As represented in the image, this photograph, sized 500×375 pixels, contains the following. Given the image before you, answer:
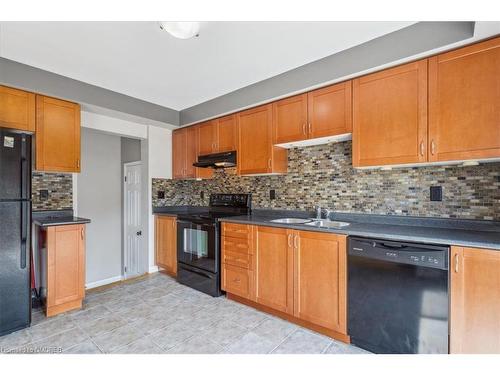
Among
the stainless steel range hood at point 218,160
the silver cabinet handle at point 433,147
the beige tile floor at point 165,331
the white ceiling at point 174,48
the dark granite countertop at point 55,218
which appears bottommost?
the beige tile floor at point 165,331

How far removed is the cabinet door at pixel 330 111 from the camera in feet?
7.47

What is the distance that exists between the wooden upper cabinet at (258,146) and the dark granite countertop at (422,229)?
689mm

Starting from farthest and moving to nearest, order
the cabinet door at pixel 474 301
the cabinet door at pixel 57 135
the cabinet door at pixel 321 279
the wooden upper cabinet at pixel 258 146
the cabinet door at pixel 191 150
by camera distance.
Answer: the cabinet door at pixel 191 150
the wooden upper cabinet at pixel 258 146
the cabinet door at pixel 57 135
the cabinet door at pixel 321 279
the cabinet door at pixel 474 301

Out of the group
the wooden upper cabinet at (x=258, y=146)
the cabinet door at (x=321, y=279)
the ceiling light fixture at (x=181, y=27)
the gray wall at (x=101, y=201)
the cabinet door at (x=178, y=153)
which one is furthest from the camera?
the gray wall at (x=101, y=201)

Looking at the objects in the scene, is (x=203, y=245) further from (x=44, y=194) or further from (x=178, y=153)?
(x=44, y=194)

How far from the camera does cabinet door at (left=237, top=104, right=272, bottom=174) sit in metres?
2.88

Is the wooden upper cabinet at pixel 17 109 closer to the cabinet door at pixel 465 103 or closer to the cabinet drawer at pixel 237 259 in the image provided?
the cabinet drawer at pixel 237 259

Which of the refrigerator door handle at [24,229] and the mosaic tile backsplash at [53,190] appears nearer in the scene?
the refrigerator door handle at [24,229]

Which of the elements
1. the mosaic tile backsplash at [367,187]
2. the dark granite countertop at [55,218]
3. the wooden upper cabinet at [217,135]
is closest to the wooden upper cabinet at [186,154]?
the wooden upper cabinet at [217,135]

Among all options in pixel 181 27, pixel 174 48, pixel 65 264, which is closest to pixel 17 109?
pixel 65 264

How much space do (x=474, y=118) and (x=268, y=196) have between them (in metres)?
2.10

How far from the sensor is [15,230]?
212 cm

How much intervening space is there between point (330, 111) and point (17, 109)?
2997mm
